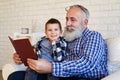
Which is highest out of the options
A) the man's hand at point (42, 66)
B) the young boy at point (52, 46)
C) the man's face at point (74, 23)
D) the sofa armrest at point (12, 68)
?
the man's face at point (74, 23)

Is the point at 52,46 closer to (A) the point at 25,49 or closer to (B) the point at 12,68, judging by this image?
(A) the point at 25,49

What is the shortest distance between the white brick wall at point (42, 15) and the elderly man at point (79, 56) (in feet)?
3.02

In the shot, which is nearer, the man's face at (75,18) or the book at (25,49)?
the book at (25,49)

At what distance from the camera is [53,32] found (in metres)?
1.96

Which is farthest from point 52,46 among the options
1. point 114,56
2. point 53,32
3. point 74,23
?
point 114,56

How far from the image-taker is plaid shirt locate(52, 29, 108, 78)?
1683 millimetres

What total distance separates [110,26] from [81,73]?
48.4 inches

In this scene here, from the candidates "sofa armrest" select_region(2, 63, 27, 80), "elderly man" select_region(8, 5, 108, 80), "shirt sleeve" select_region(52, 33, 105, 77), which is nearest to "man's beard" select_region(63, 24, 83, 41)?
"elderly man" select_region(8, 5, 108, 80)

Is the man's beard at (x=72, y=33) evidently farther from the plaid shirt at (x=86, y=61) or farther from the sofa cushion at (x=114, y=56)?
the sofa cushion at (x=114, y=56)

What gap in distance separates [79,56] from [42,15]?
1.91 meters

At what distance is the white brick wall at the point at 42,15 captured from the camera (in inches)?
110

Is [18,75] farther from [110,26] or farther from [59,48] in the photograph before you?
[110,26]

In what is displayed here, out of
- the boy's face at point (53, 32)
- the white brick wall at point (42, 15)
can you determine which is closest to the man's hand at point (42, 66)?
the boy's face at point (53, 32)

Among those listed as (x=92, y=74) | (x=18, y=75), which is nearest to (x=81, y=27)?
(x=92, y=74)
